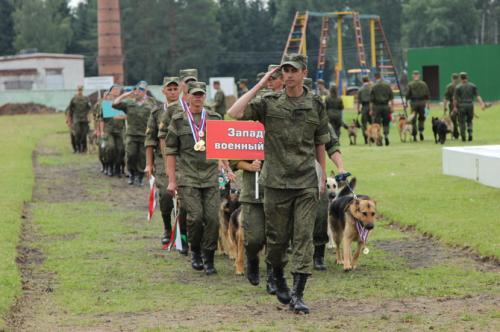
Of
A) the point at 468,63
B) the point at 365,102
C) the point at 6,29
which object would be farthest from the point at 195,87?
the point at 6,29

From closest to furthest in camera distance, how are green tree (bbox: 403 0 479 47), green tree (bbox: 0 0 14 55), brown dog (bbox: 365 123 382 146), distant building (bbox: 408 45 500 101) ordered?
brown dog (bbox: 365 123 382 146) → distant building (bbox: 408 45 500 101) → green tree (bbox: 403 0 479 47) → green tree (bbox: 0 0 14 55)

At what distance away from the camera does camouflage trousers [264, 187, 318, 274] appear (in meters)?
8.80

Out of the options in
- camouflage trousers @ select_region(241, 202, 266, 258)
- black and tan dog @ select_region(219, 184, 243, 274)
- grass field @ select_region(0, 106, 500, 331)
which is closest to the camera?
grass field @ select_region(0, 106, 500, 331)

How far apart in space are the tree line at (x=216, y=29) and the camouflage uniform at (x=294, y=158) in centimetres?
9749

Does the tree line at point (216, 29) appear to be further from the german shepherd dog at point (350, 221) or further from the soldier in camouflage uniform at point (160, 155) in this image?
the german shepherd dog at point (350, 221)

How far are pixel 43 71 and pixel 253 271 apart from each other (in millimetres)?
81447

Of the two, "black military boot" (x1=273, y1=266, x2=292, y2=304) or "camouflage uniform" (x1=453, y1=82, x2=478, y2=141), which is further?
"camouflage uniform" (x1=453, y1=82, x2=478, y2=141)

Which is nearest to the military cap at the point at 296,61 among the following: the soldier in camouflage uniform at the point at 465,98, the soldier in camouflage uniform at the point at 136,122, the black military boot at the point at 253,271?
the black military boot at the point at 253,271

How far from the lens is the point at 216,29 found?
364ft

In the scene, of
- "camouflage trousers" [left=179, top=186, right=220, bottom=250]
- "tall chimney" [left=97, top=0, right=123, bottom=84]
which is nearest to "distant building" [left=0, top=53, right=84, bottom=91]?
"tall chimney" [left=97, top=0, right=123, bottom=84]

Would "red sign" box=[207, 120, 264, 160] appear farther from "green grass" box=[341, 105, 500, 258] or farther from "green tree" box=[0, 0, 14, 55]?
"green tree" box=[0, 0, 14, 55]

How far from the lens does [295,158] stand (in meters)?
8.76

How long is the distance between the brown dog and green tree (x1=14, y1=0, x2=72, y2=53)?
88868 millimetres

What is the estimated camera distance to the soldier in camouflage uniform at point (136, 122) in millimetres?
19297
